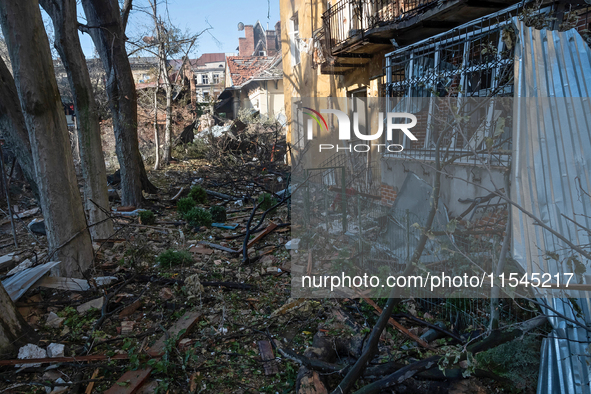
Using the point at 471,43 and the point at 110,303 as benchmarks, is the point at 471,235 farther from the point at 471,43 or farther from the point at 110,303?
the point at 110,303

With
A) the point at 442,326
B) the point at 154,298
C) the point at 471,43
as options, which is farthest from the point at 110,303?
the point at 471,43

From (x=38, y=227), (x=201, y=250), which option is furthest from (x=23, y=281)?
(x=38, y=227)

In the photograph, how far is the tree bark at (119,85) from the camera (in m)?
8.99

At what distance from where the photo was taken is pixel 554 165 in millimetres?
3668

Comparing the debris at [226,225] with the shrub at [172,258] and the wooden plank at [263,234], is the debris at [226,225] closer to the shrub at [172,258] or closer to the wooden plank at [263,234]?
the wooden plank at [263,234]

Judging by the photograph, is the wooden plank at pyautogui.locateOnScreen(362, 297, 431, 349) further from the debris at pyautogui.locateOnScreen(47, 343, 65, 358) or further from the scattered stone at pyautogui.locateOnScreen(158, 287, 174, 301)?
the debris at pyautogui.locateOnScreen(47, 343, 65, 358)

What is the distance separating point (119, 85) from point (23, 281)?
21.0ft

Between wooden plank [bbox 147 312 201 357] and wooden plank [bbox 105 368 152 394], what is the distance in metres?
0.26

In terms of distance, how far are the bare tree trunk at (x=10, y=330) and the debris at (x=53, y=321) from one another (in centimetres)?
37

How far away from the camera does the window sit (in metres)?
15.7

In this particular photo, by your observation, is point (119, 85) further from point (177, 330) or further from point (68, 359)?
point (68, 359)

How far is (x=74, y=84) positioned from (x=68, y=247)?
8.85 feet

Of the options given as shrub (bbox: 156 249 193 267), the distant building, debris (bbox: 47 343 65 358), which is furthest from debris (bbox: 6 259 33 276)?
the distant building

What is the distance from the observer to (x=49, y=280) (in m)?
4.88
